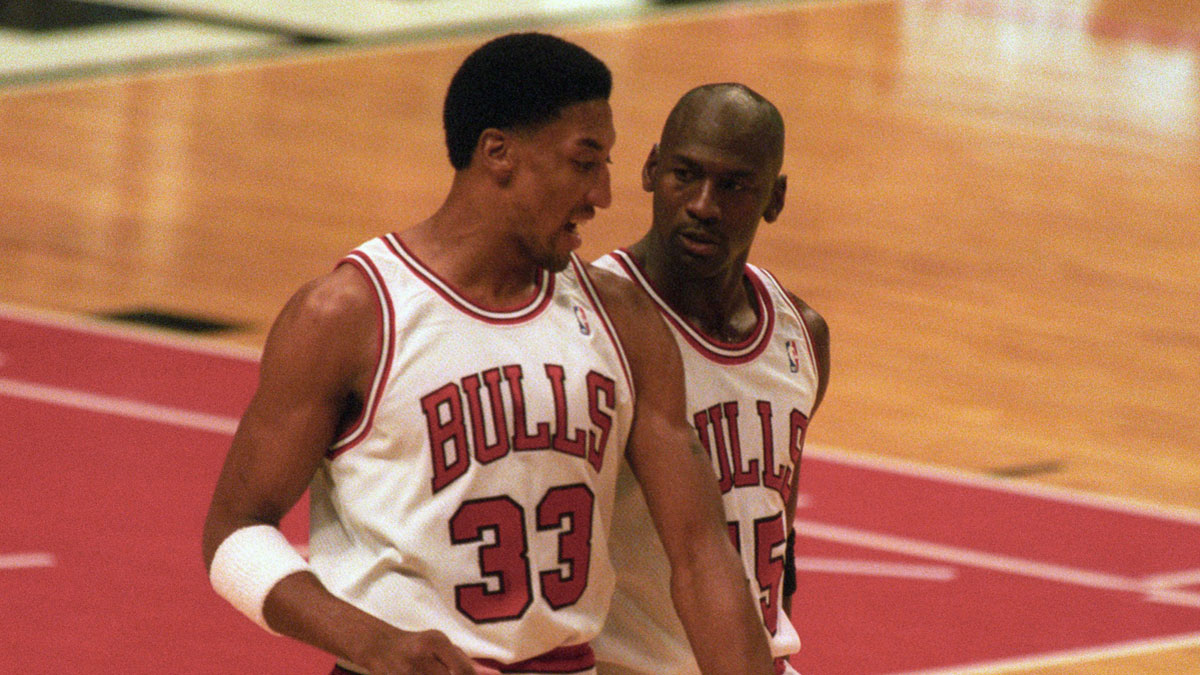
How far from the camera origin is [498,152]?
3033 millimetres

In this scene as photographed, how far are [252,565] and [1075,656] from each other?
365 cm

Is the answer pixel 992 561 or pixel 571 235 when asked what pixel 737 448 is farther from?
→ pixel 992 561

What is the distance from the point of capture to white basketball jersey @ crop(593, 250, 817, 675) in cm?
340

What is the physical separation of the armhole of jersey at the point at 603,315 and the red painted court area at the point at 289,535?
2.65 metres

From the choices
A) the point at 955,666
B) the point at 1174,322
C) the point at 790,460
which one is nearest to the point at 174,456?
the point at 955,666

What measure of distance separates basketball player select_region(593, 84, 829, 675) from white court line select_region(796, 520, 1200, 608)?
132 inches

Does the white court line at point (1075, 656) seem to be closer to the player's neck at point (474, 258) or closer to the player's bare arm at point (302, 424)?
the player's neck at point (474, 258)

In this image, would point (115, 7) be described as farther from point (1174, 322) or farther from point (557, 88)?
point (557, 88)

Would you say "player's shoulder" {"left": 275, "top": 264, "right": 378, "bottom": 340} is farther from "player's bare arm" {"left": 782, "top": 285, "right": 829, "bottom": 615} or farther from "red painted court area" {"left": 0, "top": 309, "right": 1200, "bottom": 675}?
"red painted court area" {"left": 0, "top": 309, "right": 1200, "bottom": 675}

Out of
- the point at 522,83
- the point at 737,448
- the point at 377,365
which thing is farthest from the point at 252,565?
the point at 737,448

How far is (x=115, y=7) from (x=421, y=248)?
12.6 metres

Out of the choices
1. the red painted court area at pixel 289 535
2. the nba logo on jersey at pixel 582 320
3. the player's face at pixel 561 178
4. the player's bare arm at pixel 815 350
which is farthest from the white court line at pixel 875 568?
the player's face at pixel 561 178

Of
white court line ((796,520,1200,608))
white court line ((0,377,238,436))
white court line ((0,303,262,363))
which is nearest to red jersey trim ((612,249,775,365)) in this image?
white court line ((796,520,1200,608))

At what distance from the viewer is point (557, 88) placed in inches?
118
